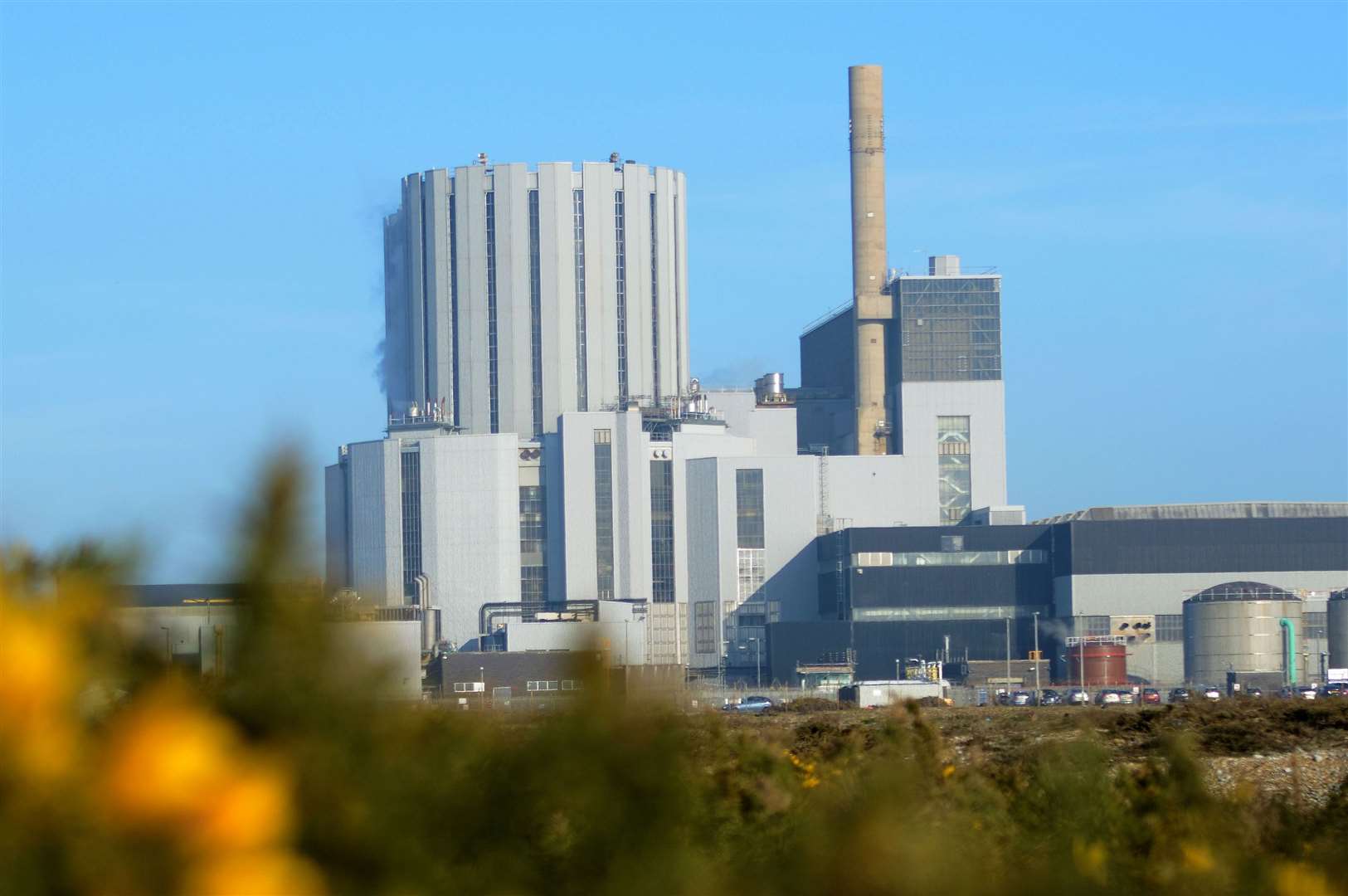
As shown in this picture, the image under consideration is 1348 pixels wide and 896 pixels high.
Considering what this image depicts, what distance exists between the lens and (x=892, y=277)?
114062mm

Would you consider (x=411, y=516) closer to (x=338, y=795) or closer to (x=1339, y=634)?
(x=1339, y=634)

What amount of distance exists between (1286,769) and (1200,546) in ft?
280

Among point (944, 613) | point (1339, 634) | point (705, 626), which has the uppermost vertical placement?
point (944, 613)

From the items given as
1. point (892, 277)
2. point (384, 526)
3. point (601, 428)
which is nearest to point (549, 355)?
point (601, 428)

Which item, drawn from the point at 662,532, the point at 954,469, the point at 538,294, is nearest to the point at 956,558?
the point at 954,469

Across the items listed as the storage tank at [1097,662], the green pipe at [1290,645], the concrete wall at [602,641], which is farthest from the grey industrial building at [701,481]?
the concrete wall at [602,641]

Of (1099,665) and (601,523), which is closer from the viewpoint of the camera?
(1099,665)

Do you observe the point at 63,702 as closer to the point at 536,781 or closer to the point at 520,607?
the point at 536,781

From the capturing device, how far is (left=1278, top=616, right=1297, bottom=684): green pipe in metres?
93.6

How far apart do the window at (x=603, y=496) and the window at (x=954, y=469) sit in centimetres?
2380

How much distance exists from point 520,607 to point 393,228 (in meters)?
33.2

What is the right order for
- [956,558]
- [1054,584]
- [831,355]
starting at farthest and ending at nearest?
[831,355] → [956,558] → [1054,584]

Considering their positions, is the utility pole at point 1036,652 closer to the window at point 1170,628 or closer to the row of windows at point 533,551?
the window at point 1170,628

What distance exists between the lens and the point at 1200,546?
99.6 m
